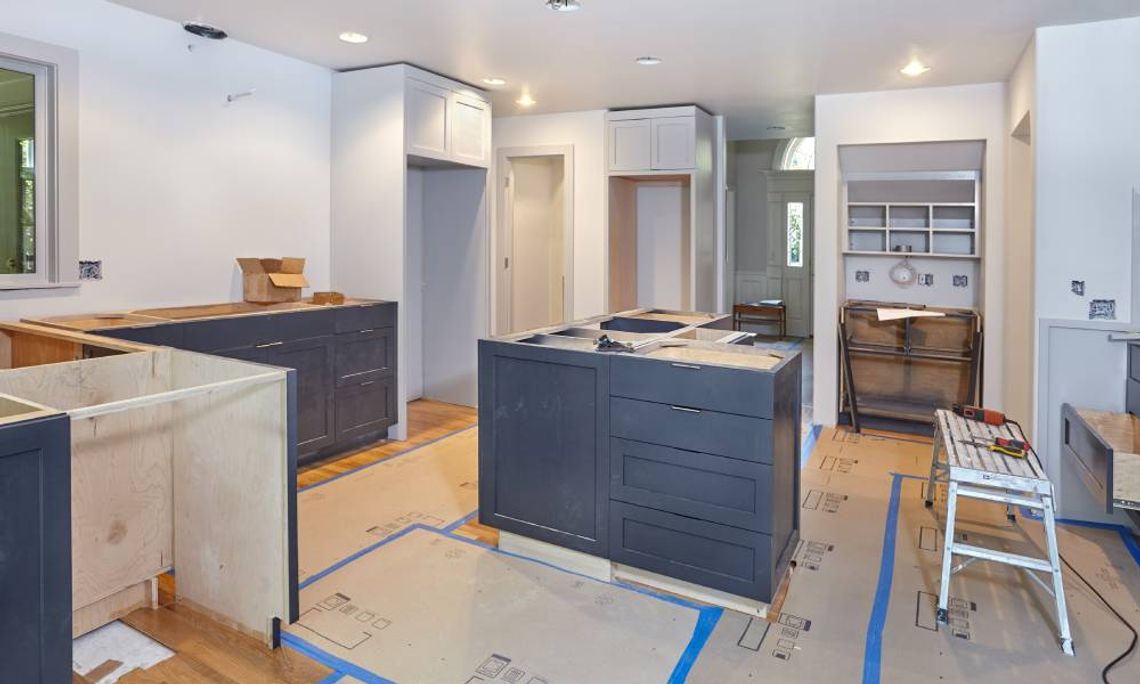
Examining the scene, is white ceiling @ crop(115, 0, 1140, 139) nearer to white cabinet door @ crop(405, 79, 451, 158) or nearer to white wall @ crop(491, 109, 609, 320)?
white cabinet door @ crop(405, 79, 451, 158)

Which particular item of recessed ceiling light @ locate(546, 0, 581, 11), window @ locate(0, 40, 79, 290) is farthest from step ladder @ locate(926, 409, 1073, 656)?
window @ locate(0, 40, 79, 290)

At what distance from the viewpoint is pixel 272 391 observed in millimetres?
2365

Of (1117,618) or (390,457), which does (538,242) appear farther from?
(1117,618)

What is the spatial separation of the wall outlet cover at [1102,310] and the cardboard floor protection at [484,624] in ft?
8.70

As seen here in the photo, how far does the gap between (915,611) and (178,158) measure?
13.9 feet

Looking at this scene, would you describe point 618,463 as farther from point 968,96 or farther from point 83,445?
point 968,96

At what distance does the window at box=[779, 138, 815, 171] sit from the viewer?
1051 cm

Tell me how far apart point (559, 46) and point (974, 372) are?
3545 millimetres

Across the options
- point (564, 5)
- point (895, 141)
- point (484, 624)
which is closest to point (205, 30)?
point (564, 5)

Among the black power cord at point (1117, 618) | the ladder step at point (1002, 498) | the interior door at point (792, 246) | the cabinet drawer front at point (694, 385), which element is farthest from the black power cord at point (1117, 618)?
the interior door at point (792, 246)

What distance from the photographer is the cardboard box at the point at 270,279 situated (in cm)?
A: 431

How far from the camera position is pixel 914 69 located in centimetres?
459

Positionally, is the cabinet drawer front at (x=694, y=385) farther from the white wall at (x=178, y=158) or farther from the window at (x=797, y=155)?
the window at (x=797, y=155)

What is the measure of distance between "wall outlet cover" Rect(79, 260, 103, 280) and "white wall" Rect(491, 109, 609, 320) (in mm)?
2888
